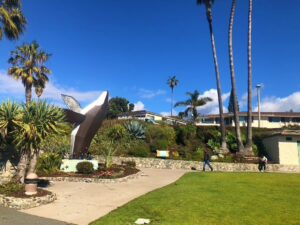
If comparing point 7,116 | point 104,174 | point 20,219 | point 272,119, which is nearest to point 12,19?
point 7,116

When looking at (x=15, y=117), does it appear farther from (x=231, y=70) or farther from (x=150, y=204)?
(x=231, y=70)

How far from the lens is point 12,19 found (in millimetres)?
21094

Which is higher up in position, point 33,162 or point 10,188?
point 33,162

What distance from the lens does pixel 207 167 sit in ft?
93.6

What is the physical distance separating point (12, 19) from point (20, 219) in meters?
14.1

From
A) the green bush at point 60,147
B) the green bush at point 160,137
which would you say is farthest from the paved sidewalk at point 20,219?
the green bush at point 160,137

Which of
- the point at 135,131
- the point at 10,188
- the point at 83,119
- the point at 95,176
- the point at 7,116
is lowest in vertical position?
the point at 10,188

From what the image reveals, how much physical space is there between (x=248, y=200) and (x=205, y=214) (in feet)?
9.53

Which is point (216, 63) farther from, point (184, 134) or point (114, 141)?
point (114, 141)

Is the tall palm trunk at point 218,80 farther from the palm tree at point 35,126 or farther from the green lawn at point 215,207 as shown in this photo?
the palm tree at point 35,126

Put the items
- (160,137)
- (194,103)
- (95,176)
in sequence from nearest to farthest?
(95,176) < (160,137) < (194,103)

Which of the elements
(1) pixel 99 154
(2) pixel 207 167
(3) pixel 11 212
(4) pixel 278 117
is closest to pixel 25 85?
(1) pixel 99 154

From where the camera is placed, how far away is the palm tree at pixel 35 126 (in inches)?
611

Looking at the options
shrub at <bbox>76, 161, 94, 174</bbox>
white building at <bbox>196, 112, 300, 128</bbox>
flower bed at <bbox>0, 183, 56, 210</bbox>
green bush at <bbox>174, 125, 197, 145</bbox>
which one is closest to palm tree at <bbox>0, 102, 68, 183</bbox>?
flower bed at <bbox>0, 183, 56, 210</bbox>
